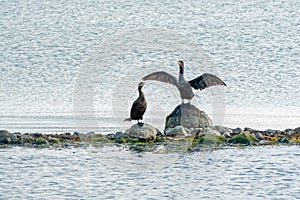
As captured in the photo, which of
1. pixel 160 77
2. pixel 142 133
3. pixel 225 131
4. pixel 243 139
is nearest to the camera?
pixel 243 139

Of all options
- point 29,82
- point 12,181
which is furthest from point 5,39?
point 12,181

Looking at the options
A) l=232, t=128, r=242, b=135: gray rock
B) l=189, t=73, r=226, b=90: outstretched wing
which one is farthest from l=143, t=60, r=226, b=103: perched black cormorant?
l=232, t=128, r=242, b=135: gray rock

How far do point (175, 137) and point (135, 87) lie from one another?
529 inches

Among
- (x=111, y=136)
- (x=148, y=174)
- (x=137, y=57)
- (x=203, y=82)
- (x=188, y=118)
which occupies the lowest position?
(x=148, y=174)

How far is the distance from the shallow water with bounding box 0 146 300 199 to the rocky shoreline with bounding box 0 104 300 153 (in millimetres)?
718

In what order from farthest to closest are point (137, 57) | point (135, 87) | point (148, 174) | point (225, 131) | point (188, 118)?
point (137, 57)
point (135, 87)
point (188, 118)
point (225, 131)
point (148, 174)

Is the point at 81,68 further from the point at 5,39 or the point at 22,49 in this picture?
the point at 5,39

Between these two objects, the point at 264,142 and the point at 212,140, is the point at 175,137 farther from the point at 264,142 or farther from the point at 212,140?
the point at 264,142

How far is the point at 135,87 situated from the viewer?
3756cm

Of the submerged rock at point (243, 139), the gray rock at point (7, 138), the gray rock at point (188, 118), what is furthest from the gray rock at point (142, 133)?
the gray rock at point (7, 138)

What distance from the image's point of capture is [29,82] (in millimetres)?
40656

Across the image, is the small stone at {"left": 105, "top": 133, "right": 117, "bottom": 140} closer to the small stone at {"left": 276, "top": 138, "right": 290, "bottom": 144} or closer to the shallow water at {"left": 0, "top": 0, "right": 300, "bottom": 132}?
the shallow water at {"left": 0, "top": 0, "right": 300, "bottom": 132}

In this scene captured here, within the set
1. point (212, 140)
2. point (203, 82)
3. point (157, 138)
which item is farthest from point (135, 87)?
point (212, 140)

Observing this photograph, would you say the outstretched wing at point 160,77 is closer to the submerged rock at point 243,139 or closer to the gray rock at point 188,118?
the gray rock at point 188,118
